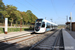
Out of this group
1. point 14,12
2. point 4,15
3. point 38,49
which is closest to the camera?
point 38,49

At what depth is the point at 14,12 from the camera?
145ft

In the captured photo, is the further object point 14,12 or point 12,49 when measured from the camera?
point 14,12

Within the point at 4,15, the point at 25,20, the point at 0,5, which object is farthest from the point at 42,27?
the point at 25,20

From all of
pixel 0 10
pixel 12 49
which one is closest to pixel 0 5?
pixel 0 10

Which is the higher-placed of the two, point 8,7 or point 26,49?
point 8,7

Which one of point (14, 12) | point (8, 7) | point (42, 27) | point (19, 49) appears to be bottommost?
point (19, 49)

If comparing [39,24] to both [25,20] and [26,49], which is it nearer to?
[26,49]

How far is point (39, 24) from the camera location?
1798 centimetres

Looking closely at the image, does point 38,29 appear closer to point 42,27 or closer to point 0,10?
point 42,27

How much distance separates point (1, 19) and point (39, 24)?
99.6 ft

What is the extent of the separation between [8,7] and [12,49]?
42.4m

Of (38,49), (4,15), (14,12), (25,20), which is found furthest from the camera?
(25,20)

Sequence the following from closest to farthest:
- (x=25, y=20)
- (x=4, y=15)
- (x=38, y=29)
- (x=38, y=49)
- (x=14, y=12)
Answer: (x=38, y=49) → (x=38, y=29) → (x=4, y=15) → (x=14, y=12) → (x=25, y=20)

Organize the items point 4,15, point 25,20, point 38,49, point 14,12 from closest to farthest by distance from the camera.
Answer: point 38,49 < point 4,15 < point 14,12 < point 25,20
